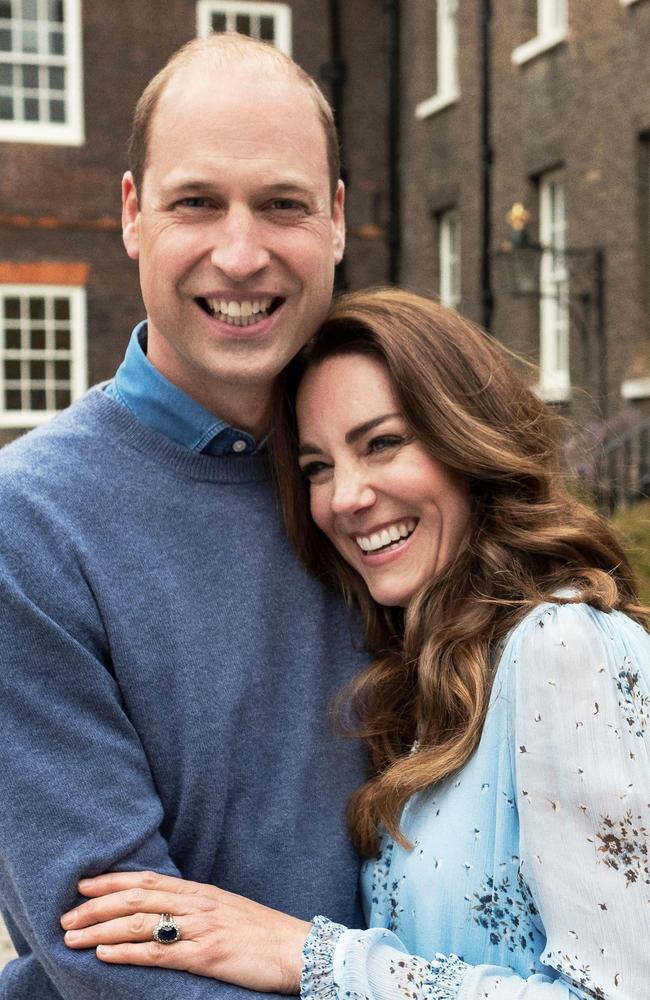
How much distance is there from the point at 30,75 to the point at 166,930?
17.2m

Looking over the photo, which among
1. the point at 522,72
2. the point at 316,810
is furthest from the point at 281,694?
the point at 522,72

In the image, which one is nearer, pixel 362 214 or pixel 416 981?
pixel 416 981

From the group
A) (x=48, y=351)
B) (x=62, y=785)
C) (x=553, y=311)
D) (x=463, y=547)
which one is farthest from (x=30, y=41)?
(x=62, y=785)

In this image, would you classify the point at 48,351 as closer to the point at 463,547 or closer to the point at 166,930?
the point at 463,547

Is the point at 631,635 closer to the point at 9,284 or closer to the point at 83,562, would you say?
the point at 83,562

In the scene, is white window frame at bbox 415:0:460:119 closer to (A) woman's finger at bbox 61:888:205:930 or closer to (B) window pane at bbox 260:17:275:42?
(B) window pane at bbox 260:17:275:42

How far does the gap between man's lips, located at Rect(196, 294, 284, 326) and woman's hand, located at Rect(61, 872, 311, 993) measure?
1.00 meters

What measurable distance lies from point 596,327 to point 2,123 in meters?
8.58

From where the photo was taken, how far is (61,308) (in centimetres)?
1759

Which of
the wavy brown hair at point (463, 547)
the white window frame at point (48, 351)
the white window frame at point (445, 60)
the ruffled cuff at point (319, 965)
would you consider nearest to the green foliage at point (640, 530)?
the wavy brown hair at point (463, 547)

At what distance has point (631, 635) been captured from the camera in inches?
87.6

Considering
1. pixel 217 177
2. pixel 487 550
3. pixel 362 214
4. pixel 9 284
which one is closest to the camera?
pixel 217 177

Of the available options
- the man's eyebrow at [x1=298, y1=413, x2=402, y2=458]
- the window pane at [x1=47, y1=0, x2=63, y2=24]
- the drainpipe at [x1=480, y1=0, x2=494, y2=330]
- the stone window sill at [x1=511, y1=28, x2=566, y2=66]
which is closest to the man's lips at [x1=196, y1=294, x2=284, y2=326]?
the man's eyebrow at [x1=298, y1=413, x2=402, y2=458]

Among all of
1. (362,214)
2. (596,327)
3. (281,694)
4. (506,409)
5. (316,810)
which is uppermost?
(362,214)
